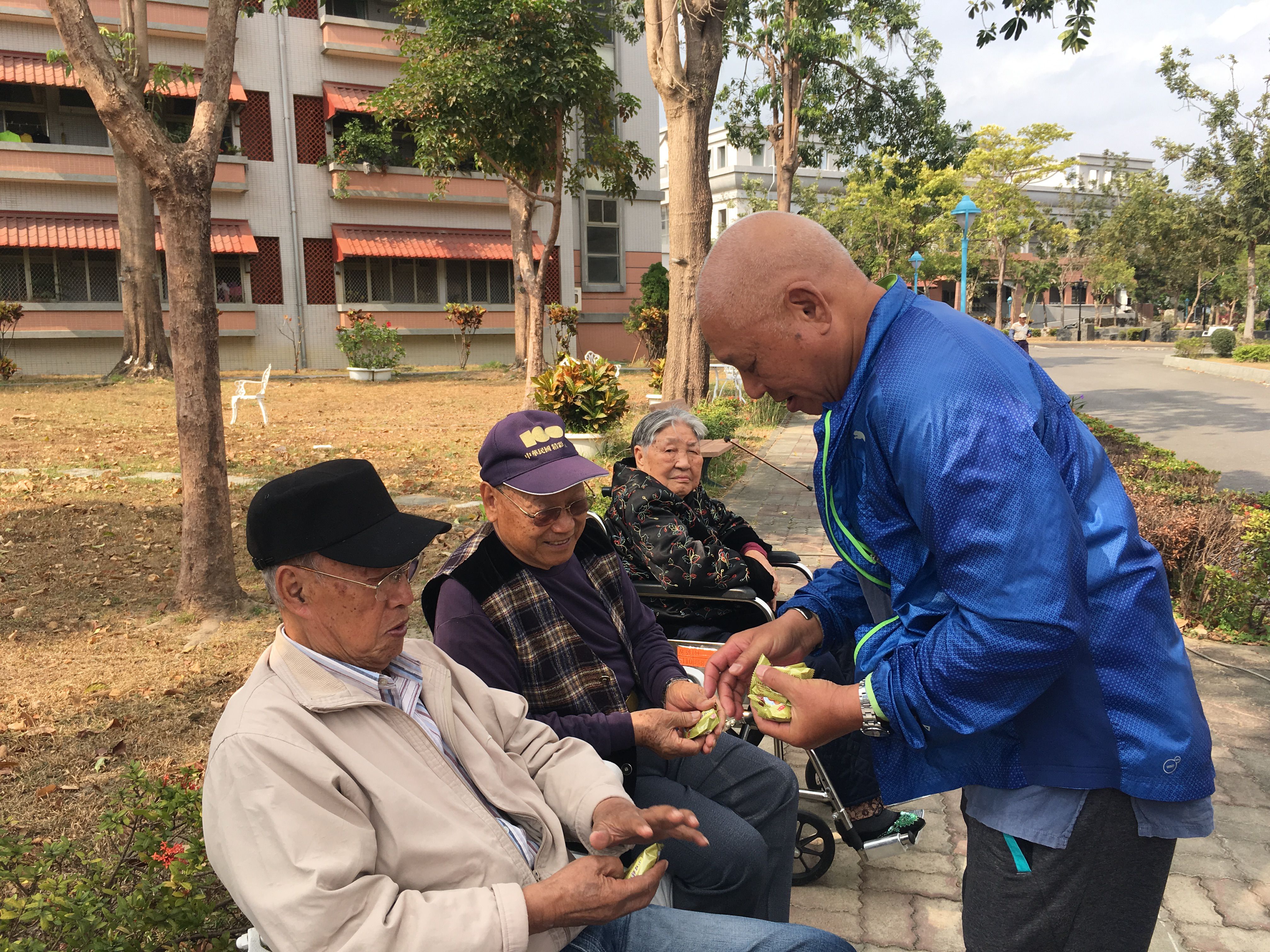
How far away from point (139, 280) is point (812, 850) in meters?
20.2

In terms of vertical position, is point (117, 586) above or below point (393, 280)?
below

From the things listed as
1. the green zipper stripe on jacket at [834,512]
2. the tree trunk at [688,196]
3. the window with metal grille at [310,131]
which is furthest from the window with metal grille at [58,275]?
the green zipper stripe on jacket at [834,512]

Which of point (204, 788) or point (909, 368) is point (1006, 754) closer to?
point (909, 368)

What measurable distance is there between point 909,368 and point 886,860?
98.1 inches

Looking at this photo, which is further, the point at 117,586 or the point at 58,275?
the point at 58,275

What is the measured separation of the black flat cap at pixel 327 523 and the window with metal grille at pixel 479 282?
1071 inches

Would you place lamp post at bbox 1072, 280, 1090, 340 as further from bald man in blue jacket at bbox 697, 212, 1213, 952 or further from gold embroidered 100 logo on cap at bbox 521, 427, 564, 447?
bald man in blue jacket at bbox 697, 212, 1213, 952

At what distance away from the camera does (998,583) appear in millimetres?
1422

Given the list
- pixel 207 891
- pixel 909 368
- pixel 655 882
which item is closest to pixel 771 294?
pixel 909 368

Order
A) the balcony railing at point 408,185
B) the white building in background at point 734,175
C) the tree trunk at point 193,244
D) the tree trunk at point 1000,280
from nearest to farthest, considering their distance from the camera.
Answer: the tree trunk at point 193,244 < the balcony railing at point 408,185 < the tree trunk at point 1000,280 < the white building in background at point 734,175

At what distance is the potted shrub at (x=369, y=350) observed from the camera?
74.0 feet

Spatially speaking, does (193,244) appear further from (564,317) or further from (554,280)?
(554,280)

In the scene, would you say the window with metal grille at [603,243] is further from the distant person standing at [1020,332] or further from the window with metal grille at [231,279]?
the distant person standing at [1020,332]

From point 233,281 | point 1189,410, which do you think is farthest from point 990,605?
point 233,281
